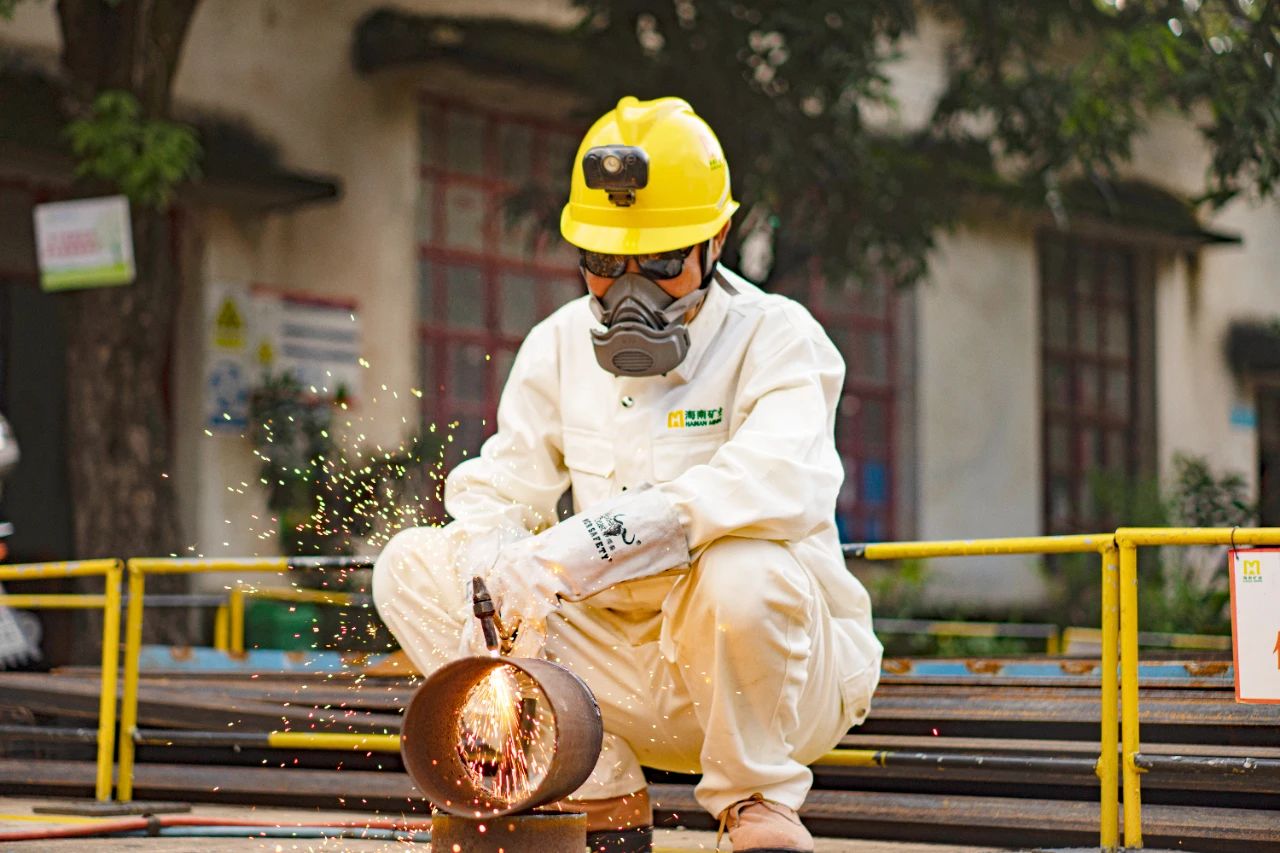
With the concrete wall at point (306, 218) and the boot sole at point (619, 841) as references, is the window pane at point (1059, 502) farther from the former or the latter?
the boot sole at point (619, 841)

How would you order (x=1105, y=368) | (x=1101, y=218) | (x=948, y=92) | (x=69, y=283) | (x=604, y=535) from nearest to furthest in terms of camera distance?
(x=604, y=535) → (x=69, y=283) → (x=948, y=92) → (x=1101, y=218) → (x=1105, y=368)

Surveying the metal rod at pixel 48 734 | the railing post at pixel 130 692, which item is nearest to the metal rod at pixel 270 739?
the railing post at pixel 130 692

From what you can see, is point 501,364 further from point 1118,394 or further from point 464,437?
point 1118,394

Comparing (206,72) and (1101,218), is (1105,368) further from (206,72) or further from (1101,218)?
(206,72)

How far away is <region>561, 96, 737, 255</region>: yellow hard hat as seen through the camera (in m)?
4.09

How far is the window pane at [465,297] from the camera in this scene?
1401 centimetres

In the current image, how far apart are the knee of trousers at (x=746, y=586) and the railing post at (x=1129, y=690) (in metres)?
0.95

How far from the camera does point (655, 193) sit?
162 inches

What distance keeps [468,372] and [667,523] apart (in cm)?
1036

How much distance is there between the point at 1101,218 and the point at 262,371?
8973mm

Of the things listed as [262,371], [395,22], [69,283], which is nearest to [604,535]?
[69,283]

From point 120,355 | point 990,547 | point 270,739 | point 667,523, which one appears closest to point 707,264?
point 667,523

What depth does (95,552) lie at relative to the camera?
10281 mm

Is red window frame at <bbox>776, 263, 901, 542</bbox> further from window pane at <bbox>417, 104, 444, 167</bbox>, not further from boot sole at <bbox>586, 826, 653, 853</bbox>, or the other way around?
boot sole at <bbox>586, 826, 653, 853</bbox>
